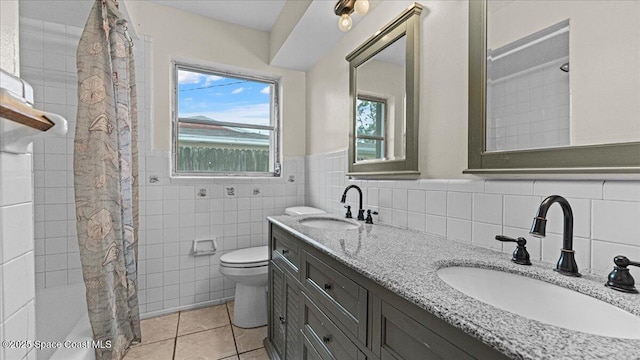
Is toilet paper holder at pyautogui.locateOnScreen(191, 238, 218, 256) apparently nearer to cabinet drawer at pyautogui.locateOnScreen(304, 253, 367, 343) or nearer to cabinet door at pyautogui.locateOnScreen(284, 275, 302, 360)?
cabinet door at pyautogui.locateOnScreen(284, 275, 302, 360)

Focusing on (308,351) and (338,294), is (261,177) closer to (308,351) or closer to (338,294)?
(308,351)

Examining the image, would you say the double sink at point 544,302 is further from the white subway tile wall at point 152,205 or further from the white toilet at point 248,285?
the white subway tile wall at point 152,205

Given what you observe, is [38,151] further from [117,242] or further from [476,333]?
[476,333]

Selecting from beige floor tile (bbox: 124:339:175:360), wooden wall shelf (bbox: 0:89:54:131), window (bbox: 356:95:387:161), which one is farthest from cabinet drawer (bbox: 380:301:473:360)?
beige floor tile (bbox: 124:339:175:360)

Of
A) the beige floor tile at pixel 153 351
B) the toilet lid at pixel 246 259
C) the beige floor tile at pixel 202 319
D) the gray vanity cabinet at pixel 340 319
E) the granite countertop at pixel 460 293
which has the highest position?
the granite countertop at pixel 460 293

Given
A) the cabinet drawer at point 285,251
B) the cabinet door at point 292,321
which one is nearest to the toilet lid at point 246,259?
the cabinet drawer at point 285,251

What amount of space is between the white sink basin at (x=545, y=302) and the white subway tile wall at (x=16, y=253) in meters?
1.10

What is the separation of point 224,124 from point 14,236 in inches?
83.4

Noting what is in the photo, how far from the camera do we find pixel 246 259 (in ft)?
6.93

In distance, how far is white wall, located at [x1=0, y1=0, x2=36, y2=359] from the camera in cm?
61

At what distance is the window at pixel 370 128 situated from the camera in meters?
1.69

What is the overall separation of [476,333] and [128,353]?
2.16m

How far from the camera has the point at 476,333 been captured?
49 cm

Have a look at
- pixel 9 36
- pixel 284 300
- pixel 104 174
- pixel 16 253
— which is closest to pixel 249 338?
pixel 284 300
